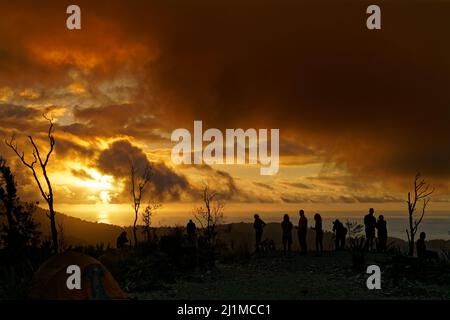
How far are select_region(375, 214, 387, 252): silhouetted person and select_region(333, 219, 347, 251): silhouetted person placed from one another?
163cm

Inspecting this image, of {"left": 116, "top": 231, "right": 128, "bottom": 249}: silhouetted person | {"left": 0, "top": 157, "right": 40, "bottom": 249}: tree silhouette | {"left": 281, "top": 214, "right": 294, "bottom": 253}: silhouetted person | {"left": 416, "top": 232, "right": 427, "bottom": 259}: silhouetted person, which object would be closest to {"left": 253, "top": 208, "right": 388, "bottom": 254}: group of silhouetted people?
{"left": 281, "top": 214, "right": 294, "bottom": 253}: silhouetted person

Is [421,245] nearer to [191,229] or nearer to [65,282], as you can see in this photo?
[191,229]

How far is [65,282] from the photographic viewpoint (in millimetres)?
17516

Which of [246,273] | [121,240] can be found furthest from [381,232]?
[121,240]

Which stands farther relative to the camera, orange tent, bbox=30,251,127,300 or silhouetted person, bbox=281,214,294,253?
silhouetted person, bbox=281,214,294,253

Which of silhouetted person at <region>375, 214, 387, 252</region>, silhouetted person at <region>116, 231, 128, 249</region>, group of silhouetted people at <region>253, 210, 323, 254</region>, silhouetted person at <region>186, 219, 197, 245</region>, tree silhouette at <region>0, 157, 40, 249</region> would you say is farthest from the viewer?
tree silhouette at <region>0, 157, 40, 249</region>

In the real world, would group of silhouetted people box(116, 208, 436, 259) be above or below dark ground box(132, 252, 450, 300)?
above

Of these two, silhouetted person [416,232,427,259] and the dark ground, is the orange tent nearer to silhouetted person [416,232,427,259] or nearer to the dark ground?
the dark ground

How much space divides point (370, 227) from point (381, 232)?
1.94ft

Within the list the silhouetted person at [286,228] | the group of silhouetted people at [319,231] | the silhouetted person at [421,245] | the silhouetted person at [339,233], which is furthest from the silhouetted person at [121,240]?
the silhouetted person at [421,245]

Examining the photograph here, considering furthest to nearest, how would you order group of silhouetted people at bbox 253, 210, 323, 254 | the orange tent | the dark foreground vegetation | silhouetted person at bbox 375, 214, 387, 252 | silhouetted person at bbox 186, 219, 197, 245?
silhouetted person at bbox 186, 219, 197, 245 < silhouetted person at bbox 375, 214, 387, 252 < group of silhouetted people at bbox 253, 210, 323, 254 < the dark foreground vegetation < the orange tent

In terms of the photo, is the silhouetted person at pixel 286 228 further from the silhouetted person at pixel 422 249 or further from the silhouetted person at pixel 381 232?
the silhouetted person at pixel 422 249

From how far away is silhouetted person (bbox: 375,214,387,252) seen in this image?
2853cm
